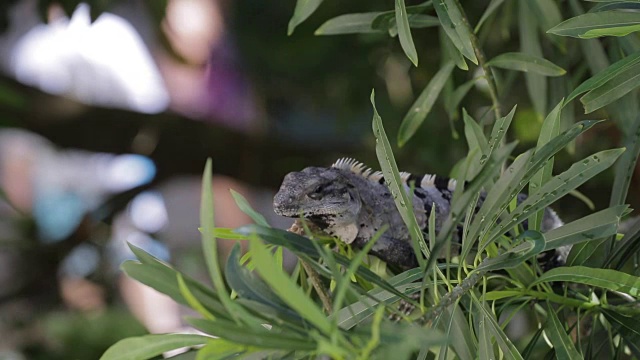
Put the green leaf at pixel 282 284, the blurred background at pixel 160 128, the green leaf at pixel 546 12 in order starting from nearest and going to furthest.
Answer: the green leaf at pixel 282 284, the green leaf at pixel 546 12, the blurred background at pixel 160 128

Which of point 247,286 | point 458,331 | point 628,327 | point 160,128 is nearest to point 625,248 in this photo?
point 628,327

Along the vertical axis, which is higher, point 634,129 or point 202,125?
point 634,129

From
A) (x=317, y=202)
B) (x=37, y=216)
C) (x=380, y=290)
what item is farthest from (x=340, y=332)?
(x=37, y=216)

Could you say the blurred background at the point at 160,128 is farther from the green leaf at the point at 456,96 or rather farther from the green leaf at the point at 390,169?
the green leaf at the point at 390,169

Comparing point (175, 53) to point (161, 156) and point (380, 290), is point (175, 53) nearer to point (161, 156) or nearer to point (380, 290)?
point (161, 156)

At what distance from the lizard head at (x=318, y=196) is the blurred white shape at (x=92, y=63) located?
1550mm

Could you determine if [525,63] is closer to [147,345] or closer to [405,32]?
[405,32]

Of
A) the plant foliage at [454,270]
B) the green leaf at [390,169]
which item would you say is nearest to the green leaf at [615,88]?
the plant foliage at [454,270]

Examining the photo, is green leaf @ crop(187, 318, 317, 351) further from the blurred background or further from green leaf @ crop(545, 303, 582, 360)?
the blurred background

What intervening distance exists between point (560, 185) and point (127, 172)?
62.7 inches

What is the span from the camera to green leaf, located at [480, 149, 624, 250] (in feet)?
1.25

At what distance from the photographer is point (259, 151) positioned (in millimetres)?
1483

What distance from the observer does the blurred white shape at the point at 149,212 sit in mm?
1647

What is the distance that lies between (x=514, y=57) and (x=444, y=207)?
0.12 metres
